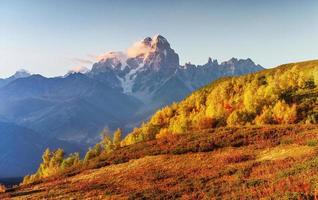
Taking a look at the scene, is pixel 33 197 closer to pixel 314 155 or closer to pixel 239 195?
pixel 239 195

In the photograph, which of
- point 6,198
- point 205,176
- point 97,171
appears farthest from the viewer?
point 97,171

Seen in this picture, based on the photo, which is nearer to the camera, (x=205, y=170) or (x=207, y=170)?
(x=207, y=170)

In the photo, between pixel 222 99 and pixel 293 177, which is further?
pixel 222 99

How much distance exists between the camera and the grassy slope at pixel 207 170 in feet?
96.3

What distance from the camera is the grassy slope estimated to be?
2936 centimetres

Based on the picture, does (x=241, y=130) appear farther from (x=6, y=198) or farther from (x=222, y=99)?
(x=222, y=99)

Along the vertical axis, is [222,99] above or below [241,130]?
above

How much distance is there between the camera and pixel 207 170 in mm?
39406

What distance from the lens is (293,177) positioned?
28.1 meters

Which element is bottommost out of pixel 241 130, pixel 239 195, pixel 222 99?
pixel 239 195

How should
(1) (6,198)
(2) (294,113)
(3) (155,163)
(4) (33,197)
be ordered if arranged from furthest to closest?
(2) (294,113) → (3) (155,163) → (1) (6,198) → (4) (33,197)

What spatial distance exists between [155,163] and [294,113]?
72459 millimetres

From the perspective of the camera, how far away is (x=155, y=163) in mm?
48500

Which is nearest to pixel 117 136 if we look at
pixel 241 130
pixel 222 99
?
pixel 222 99
